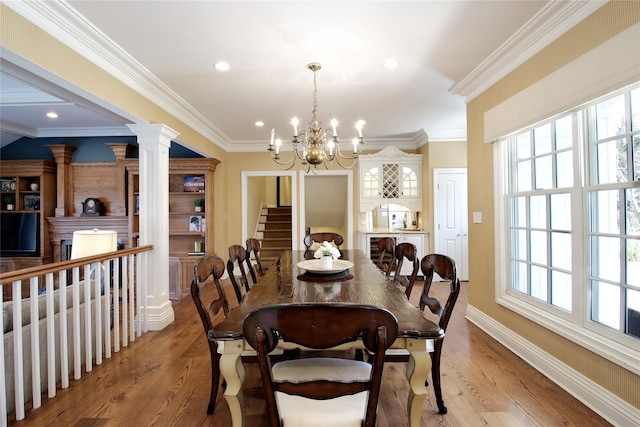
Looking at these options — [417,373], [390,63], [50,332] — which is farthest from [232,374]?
[390,63]

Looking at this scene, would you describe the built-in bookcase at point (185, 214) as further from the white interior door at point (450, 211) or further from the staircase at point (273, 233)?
the white interior door at point (450, 211)

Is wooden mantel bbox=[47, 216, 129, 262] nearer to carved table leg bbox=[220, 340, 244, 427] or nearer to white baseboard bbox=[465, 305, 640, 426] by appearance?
carved table leg bbox=[220, 340, 244, 427]

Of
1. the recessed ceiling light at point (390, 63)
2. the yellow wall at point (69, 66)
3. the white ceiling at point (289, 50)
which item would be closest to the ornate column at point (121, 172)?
the white ceiling at point (289, 50)

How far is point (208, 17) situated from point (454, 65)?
2.14 meters

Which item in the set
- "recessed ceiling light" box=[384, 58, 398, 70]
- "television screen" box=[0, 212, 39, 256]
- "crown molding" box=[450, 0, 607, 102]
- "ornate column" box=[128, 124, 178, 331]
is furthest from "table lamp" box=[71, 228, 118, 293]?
"crown molding" box=[450, 0, 607, 102]

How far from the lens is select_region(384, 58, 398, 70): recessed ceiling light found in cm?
270

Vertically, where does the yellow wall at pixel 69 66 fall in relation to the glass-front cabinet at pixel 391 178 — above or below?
above

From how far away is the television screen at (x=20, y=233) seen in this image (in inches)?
195

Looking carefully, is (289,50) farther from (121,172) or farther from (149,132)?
(121,172)

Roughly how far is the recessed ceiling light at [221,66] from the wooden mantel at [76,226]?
3330mm

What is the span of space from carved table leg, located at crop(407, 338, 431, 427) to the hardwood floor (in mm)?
455

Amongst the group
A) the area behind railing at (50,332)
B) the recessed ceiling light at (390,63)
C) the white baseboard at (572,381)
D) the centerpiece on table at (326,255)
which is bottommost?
the white baseboard at (572,381)

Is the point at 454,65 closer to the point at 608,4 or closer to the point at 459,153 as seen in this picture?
the point at 608,4

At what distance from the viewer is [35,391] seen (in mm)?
1865
